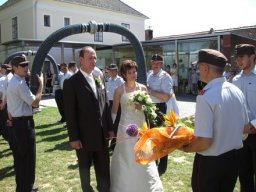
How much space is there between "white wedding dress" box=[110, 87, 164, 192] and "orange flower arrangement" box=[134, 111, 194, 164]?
1922 millimetres

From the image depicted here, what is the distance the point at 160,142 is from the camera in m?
2.90

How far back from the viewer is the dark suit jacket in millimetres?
4688

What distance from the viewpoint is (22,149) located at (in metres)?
5.11

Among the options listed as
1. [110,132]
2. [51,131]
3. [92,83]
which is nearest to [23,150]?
[110,132]

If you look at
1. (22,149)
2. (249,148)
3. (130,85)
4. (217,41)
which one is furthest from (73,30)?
(217,41)

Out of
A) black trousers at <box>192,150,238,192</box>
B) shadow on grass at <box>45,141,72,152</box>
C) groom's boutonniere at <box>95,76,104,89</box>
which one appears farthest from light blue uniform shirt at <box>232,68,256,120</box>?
shadow on grass at <box>45,141,72,152</box>

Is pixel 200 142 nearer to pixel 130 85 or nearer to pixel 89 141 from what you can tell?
pixel 89 141

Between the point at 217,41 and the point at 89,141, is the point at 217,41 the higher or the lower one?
the higher one

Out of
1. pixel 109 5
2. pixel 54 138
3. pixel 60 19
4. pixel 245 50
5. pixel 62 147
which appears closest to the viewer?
pixel 245 50

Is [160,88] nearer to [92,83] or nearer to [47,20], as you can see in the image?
[92,83]

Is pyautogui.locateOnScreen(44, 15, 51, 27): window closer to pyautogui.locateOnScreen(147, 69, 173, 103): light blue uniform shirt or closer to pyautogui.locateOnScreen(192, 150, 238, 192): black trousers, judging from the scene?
pyautogui.locateOnScreen(147, 69, 173, 103): light blue uniform shirt

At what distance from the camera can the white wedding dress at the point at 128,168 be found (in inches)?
196

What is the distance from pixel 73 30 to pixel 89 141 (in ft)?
9.51

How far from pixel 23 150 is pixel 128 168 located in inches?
62.8
